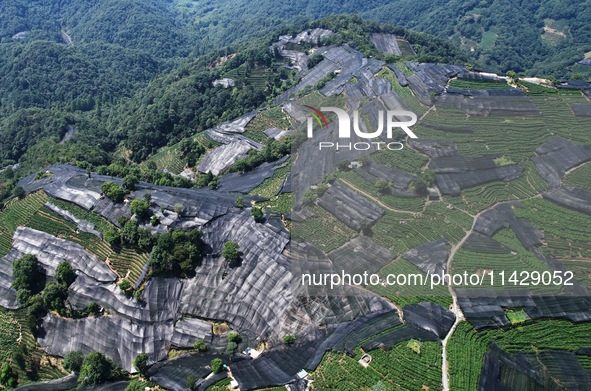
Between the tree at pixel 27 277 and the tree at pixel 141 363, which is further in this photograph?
the tree at pixel 27 277

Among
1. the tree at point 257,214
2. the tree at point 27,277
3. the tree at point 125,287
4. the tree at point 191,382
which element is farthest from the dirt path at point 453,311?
the tree at point 27,277

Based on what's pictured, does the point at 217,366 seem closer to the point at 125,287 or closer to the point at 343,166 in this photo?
the point at 125,287

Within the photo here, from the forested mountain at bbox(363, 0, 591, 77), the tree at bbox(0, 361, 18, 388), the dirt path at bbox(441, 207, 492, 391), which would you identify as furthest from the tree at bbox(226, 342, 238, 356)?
the forested mountain at bbox(363, 0, 591, 77)

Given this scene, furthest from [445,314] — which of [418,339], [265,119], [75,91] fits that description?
[75,91]

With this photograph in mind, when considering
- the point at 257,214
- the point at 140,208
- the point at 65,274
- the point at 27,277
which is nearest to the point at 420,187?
the point at 257,214

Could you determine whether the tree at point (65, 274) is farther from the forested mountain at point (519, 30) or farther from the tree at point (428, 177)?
the forested mountain at point (519, 30)

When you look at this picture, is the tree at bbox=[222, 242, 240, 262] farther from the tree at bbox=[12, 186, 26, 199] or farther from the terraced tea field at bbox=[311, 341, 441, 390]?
the tree at bbox=[12, 186, 26, 199]

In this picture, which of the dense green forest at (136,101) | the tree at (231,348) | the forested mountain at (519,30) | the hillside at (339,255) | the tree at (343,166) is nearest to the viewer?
the hillside at (339,255)
